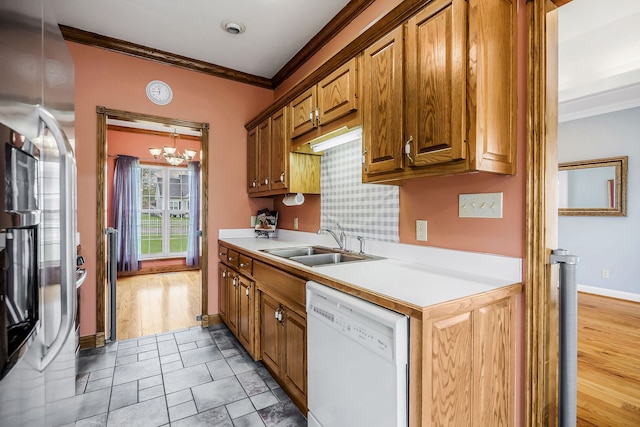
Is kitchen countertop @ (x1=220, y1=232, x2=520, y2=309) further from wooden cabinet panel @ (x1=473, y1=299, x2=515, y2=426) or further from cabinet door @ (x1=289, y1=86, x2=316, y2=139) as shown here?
cabinet door @ (x1=289, y1=86, x2=316, y2=139)

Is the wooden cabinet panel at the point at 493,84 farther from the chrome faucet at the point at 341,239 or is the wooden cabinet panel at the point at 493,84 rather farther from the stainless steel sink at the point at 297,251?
the stainless steel sink at the point at 297,251

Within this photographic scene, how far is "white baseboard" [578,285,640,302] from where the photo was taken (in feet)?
12.7

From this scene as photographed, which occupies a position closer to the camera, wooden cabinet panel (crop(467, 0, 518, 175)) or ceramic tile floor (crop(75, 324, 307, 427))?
wooden cabinet panel (crop(467, 0, 518, 175))

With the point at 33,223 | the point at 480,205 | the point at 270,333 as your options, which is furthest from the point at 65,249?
the point at 480,205

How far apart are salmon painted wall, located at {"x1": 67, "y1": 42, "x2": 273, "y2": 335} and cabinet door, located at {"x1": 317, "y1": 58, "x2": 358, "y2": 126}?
1648mm

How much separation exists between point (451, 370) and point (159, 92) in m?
3.36

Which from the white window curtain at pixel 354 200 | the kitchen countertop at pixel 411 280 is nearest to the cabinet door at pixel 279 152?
the white window curtain at pixel 354 200

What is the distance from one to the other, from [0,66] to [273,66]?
2982 millimetres

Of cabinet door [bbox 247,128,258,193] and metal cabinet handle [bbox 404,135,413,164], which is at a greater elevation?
cabinet door [bbox 247,128,258,193]

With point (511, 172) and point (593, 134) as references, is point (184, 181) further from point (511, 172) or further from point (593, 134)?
point (593, 134)

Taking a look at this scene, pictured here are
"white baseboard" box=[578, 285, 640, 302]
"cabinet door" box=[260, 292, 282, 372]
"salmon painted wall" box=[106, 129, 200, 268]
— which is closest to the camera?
"cabinet door" box=[260, 292, 282, 372]

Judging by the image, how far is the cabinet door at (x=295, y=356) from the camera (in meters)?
1.71

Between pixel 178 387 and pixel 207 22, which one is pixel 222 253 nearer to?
pixel 178 387

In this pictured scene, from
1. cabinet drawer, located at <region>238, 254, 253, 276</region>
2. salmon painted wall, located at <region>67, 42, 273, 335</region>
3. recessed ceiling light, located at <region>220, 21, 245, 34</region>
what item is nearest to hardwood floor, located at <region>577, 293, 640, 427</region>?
cabinet drawer, located at <region>238, 254, 253, 276</region>
